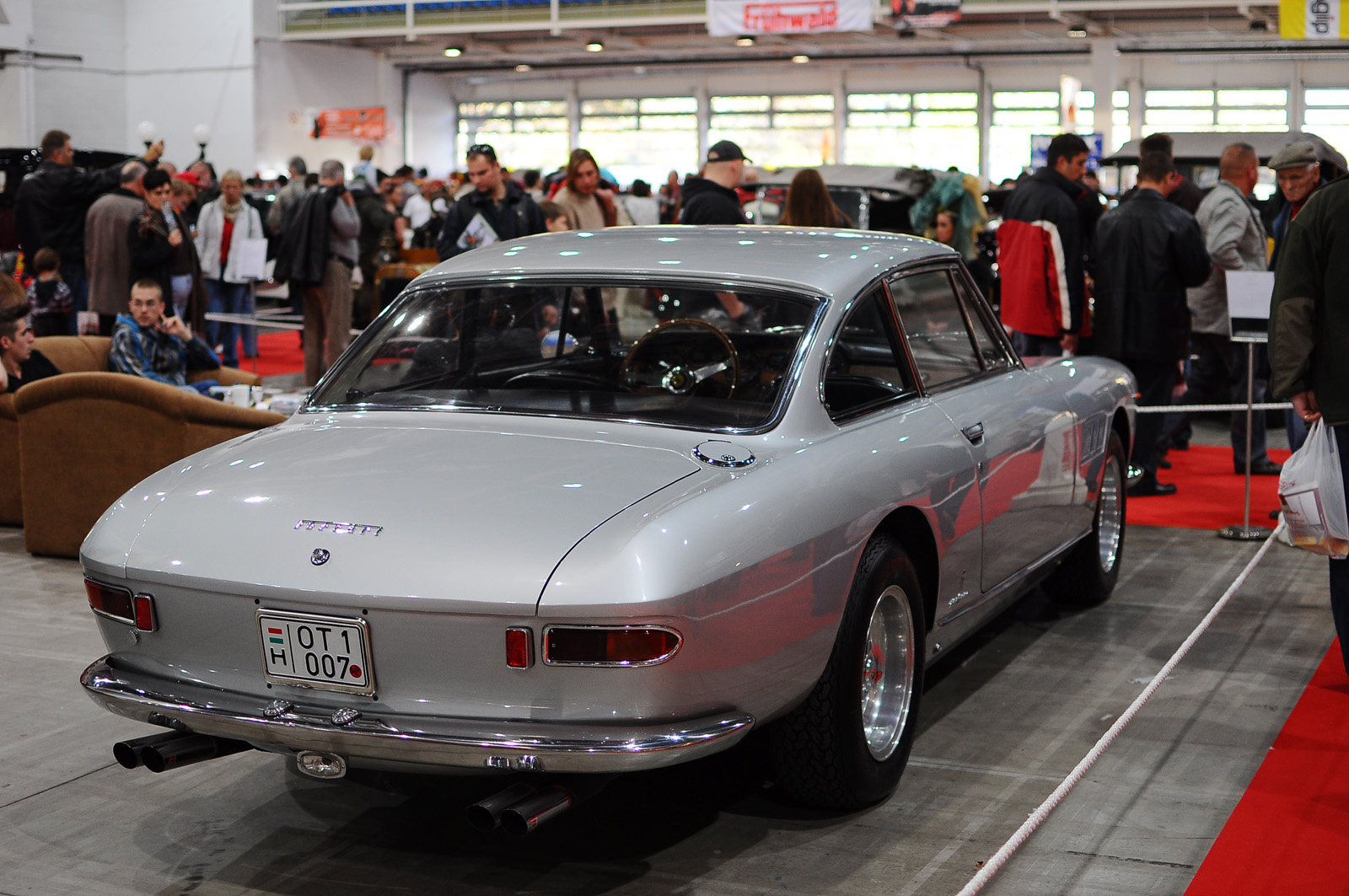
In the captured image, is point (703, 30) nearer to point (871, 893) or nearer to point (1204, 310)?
point (1204, 310)

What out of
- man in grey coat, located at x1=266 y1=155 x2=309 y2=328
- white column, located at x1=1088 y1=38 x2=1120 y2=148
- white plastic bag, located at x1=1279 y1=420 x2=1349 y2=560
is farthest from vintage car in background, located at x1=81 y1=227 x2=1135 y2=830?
white column, located at x1=1088 y1=38 x2=1120 y2=148

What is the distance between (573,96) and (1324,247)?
1314 inches

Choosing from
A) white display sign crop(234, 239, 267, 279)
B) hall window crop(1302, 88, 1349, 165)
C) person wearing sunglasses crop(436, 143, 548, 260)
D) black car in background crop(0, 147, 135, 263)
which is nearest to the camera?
person wearing sunglasses crop(436, 143, 548, 260)

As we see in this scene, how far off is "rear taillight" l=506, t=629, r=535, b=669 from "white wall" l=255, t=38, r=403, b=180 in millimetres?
28765

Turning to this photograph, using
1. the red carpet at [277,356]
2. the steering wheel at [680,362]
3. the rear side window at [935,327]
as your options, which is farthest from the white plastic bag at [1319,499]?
the red carpet at [277,356]

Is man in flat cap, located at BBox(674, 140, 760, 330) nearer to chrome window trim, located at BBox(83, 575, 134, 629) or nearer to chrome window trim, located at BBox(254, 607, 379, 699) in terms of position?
chrome window trim, located at BBox(83, 575, 134, 629)

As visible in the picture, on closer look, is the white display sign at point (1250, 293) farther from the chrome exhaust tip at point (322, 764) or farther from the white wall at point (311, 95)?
the white wall at point (311, 95)

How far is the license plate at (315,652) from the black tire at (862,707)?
3.58ft

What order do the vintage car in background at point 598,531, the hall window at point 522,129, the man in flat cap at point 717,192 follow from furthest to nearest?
the hall window at point 522,129
the man in flat cap at point 717,192
the vintage car in background at point 598,531

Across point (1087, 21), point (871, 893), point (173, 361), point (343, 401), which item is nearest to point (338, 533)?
point (343, 401)

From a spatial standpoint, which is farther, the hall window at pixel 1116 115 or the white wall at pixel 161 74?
the hall window at pixel 1116 115

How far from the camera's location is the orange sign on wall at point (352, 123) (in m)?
30.9

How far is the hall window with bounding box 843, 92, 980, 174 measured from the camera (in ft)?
107

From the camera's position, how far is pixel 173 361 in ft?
24.4
